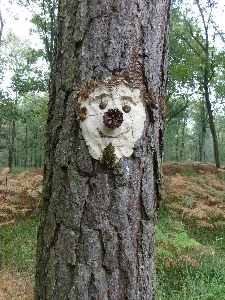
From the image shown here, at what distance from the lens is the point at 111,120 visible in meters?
1.14

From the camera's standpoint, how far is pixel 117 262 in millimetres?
1147

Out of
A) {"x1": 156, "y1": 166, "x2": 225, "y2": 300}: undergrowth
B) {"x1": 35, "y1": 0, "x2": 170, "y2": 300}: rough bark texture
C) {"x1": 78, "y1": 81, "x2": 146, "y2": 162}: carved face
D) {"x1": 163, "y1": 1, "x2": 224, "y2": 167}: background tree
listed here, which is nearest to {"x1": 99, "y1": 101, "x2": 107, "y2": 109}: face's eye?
{"x1": 78, "y1": 81, "x2": 146, "y2": 162}: carved face

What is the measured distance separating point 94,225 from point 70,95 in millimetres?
584

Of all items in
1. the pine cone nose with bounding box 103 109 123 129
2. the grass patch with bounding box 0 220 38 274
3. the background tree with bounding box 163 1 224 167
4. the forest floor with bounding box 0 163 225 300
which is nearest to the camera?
the pine cone nose with bounding box 103 109 123 129

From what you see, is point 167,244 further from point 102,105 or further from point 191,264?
point 102,105

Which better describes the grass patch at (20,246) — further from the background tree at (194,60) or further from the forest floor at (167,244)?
the background tree at (194,60)

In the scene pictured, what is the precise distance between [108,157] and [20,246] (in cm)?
369

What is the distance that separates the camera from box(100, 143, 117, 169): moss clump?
1.15 metres

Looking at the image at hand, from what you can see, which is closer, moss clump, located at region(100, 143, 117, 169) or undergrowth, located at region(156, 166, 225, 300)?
moss clump, located at region(100, 143, 117, 169)

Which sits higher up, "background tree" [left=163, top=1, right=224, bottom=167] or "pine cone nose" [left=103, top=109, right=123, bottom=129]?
"background tree" [left=163, top=1, right=224, bottom=167]

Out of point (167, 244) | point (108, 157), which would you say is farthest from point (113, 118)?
point (167, 244)

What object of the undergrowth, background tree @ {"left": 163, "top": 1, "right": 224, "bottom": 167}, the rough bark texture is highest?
background tree @ {"left": 163, "top": 1, "right": 224, "bottom": 167}

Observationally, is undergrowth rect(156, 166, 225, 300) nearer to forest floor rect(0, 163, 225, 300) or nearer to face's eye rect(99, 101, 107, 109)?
forest floor rect(0, 163, 225, 300)

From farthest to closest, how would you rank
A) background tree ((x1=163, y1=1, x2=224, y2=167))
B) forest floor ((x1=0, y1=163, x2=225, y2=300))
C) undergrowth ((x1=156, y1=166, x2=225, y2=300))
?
background tree ((x1=163, y1=1, x2=224, y2=167))
forest floor ((x1=0, y1=163, x2=225, y2=300))
undergrowth ((x1=156, y1=166, x2=225, y2=300))
